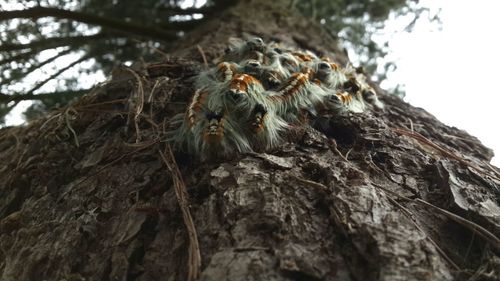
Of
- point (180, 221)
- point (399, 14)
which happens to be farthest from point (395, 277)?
point (399, 14)

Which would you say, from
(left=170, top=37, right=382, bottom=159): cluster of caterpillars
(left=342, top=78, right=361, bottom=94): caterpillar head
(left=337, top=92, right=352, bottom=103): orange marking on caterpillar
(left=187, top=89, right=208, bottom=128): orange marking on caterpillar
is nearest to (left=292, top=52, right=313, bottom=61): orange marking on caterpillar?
(left=170, top=37, right=382, bottom=159): cluster of caterpillars

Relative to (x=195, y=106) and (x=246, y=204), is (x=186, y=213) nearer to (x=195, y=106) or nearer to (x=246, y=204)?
(x=246, y=204)

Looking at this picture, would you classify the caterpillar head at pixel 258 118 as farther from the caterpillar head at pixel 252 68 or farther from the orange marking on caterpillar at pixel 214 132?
the caterpillar head at pixel 252 68

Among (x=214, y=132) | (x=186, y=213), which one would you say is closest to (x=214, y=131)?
(x=214, y=132)

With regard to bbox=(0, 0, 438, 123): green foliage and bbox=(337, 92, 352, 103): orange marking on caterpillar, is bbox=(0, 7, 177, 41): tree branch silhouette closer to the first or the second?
bbox=(0, 0, 438, 123): green foliage

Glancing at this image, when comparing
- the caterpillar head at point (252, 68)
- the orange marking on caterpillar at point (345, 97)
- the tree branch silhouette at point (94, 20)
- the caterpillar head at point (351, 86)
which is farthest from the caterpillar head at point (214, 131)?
the tree branch silhouette at point (94, 20)
